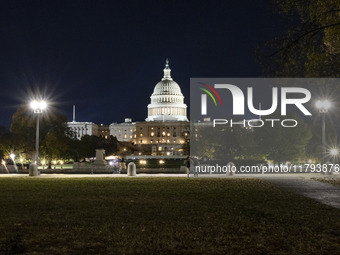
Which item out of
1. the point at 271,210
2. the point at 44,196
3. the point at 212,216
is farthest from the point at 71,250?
the point at 44,196

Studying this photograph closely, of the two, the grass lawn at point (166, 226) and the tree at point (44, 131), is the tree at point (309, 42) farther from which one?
the tree at point (44, 131)

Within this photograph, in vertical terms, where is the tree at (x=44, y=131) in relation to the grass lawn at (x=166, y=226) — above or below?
above

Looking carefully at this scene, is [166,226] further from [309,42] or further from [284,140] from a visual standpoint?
[284,140]

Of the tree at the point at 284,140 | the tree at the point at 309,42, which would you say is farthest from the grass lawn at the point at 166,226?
the tree at the point at 284,140

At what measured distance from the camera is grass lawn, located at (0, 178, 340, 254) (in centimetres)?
821

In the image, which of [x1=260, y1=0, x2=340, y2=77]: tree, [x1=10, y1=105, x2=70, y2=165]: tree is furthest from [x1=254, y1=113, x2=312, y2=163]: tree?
[x1=260, y1=0, x2=340, y2=77]: tree

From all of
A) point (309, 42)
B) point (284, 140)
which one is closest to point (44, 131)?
point (284, 140)

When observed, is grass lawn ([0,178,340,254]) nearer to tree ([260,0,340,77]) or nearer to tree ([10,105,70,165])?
tree ([260,0,340,77])

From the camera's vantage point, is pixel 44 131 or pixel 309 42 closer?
pixel 309 42

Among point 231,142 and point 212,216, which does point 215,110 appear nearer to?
point 231,142

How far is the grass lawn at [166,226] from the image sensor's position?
8.21m

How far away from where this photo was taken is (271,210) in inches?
517

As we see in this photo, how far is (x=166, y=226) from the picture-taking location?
10234mm

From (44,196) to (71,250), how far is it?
30.6 ft
